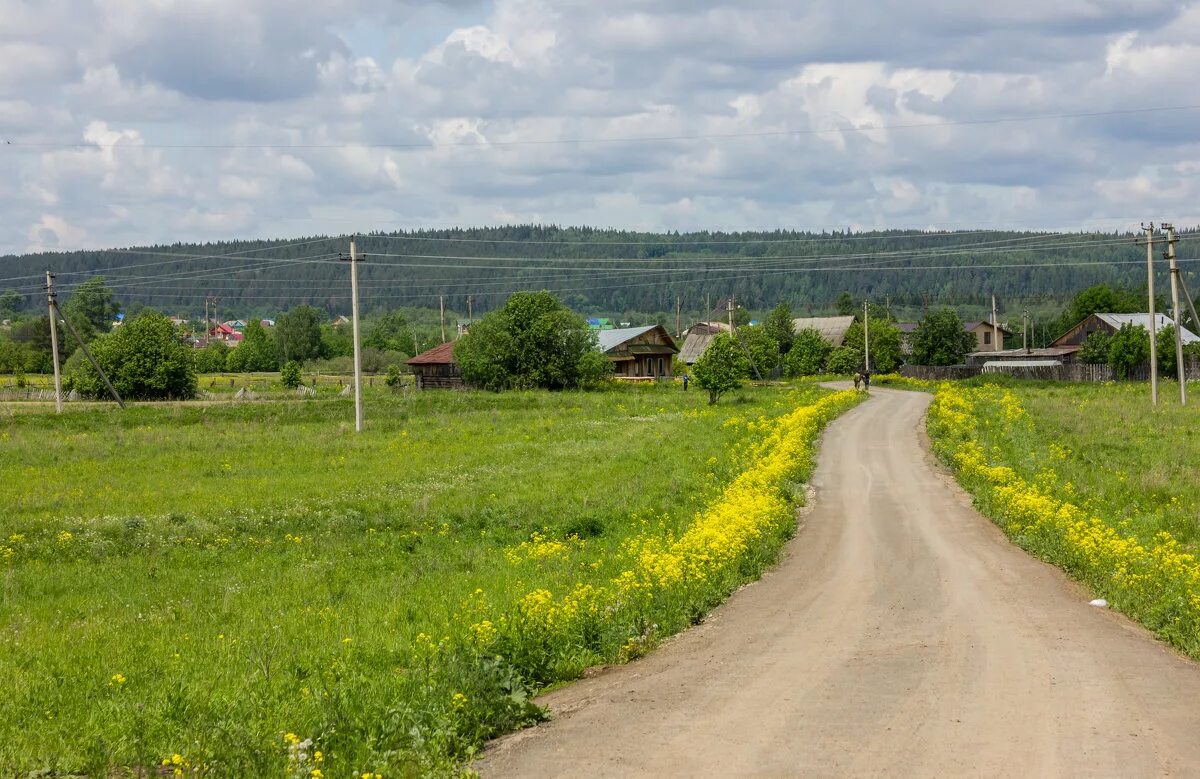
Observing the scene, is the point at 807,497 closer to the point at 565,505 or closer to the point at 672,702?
the point at 565,505

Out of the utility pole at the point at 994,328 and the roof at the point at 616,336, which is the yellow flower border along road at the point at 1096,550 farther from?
the utility pole at the point at 994,328

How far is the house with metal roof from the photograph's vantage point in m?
98.3

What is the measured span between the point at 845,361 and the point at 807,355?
3.50m

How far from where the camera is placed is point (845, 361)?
4072 inches

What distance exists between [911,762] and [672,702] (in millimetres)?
2435

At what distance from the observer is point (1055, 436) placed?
38.9 m

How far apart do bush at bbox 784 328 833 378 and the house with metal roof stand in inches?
956

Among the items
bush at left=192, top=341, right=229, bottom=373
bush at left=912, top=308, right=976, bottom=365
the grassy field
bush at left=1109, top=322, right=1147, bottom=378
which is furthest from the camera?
bush at left=192, top=341, right=229, bottom=373

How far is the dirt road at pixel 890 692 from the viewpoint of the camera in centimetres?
866

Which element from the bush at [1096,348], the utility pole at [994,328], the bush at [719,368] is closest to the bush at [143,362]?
the bush at [719,368]

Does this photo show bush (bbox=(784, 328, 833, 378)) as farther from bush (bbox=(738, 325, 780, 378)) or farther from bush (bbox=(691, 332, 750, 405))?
bush (bbox=(691, 332, 750, 405))

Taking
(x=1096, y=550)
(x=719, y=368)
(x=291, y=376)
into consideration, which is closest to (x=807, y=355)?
(x=291, y=376)

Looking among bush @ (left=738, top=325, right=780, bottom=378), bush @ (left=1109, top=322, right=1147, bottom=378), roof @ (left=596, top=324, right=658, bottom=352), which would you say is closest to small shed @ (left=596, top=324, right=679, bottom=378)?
roof @ (left=596, top=324, right=658, bottom=352)

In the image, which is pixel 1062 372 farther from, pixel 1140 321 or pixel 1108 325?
pixel 1140 321
